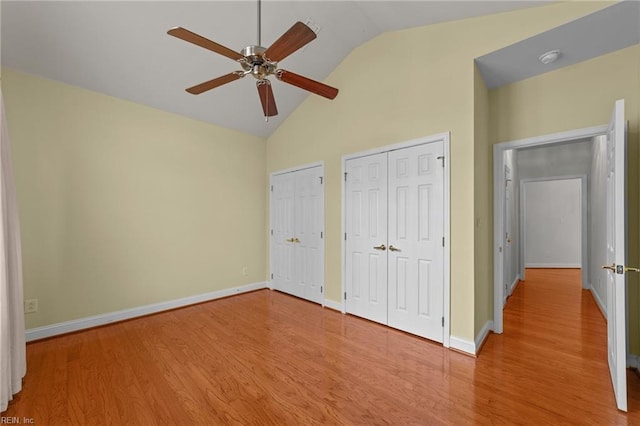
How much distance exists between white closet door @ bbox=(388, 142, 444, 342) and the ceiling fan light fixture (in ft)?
3.69

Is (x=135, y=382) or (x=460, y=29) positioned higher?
(x=460, y=29)

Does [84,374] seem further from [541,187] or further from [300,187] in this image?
[541,187]

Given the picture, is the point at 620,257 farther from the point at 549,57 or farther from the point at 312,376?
the point at 312,376

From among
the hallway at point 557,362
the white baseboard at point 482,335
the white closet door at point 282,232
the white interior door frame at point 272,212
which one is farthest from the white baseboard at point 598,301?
the white closet door at point 282,232

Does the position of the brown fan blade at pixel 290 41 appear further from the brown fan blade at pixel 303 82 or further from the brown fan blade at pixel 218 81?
the brown fan blade at pixel 218 81

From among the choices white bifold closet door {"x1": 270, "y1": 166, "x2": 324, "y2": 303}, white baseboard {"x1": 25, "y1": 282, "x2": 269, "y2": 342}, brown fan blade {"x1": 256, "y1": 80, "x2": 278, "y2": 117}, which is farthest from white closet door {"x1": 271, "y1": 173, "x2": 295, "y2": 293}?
brown fan blade {"x1": 256, "y1": 80, "x2": 278, "y2": 117}

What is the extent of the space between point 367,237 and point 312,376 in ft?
5.68

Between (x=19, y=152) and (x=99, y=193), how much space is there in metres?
0.76

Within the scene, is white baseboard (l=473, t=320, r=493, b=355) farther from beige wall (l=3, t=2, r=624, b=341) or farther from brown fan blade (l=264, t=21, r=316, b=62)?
brown fan blade (l=264, t=21, r=316, b=62)

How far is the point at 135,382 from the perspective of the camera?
86.4 inches

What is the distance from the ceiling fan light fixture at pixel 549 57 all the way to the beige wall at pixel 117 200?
13.2 ft

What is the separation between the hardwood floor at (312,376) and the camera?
1.83 metres

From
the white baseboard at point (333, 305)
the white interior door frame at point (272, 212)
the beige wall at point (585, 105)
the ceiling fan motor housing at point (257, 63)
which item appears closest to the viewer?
the ceiling fan motor housing at point (257, 63)

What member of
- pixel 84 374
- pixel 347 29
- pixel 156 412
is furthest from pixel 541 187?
pixel 84 374
